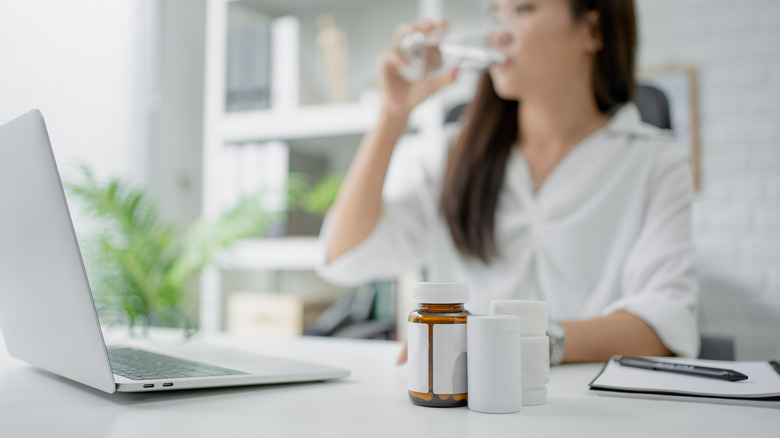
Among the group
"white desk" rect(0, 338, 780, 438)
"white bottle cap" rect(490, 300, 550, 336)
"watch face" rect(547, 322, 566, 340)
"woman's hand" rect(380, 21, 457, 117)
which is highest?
"woman's hand" rect(380, 21, 457, 117)

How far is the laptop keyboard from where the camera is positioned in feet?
1.89

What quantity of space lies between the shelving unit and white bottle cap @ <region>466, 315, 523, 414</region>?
1.92 m

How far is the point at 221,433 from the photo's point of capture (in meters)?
0.44

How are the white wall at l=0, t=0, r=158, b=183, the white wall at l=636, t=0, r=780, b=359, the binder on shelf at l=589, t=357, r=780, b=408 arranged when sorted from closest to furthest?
the binder on shelf at l=589, t=357, r=780, b=408, the white wall at l=0, t=0, r=158, b=183, the white wall at l=636, t=0, r=780, b=359

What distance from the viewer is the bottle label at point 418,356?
0.50m

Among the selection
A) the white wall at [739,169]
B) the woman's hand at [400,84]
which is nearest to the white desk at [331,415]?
the woman's hand at [400,84]

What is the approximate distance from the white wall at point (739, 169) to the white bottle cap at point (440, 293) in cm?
233

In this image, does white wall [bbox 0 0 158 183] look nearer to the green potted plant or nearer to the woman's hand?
the green potted plant

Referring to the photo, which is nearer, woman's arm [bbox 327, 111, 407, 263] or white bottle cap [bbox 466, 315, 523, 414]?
white bottle cap [bbox 466, 315, 523, 414]

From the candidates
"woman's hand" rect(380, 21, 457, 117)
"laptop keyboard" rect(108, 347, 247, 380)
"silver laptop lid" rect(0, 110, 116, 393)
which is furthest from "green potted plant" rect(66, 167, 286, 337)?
"silver laptop lid" rect(0, 110, 116, 393)

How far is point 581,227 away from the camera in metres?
1.26

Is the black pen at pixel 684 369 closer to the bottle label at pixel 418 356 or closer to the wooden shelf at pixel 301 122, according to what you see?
the bottle label at pixel 418 356

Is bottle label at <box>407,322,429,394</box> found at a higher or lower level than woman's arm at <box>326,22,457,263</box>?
lower

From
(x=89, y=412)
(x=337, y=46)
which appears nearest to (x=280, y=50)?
(x=337, y=46)
